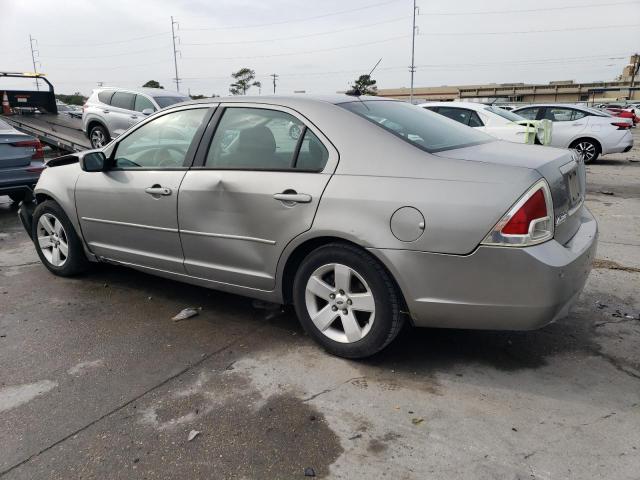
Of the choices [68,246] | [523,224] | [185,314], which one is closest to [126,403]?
[185,314]

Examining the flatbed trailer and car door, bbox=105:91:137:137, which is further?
car door, bbox=105:91:137:137

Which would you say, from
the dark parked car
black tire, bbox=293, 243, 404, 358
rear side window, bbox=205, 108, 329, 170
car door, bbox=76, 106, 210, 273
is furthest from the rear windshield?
the dark parked car

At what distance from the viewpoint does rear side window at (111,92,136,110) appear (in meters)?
13.0

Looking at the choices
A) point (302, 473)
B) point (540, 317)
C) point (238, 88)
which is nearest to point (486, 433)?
point (540, 317)

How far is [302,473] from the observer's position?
2.30 meters

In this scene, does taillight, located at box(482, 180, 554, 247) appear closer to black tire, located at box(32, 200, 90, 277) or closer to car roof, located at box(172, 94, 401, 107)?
car roof, located at box(172, 94, 401, 107)

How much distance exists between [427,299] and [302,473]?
1105 millimetres

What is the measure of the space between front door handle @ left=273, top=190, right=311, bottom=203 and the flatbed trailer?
10.3 m

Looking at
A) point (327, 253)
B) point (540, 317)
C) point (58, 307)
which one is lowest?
point (58, 307)

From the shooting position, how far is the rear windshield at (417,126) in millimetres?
3201

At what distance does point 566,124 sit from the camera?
13047 mm

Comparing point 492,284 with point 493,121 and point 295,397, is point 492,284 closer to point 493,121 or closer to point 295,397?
point 295,397

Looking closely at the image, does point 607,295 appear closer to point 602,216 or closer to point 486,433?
point 486,433

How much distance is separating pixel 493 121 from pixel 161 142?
25.6ft
